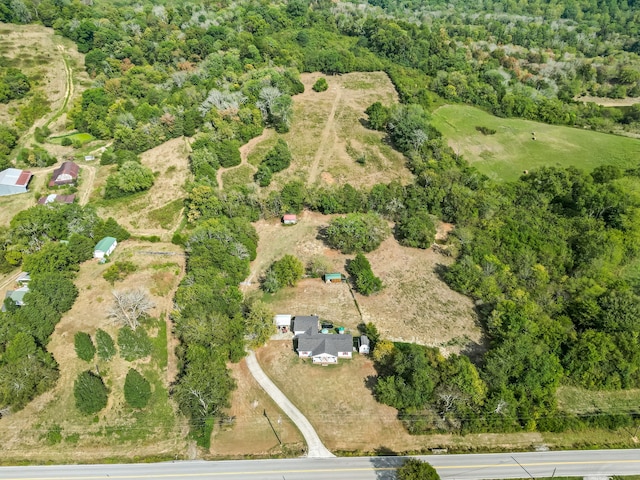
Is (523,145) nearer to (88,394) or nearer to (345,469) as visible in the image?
(345,469)

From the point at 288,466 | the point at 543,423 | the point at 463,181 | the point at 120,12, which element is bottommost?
the point at 288,466

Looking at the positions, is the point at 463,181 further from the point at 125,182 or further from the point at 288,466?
the point at 125,182

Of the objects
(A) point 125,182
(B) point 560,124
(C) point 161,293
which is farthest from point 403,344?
(B) point 560,124

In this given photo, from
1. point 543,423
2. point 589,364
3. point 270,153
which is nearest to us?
point 543,423

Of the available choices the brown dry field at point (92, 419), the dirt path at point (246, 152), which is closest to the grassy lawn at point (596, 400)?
the brown dry field at point (92, 419)

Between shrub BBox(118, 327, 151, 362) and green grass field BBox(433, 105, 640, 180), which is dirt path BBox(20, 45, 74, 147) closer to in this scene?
shrub BBox(118, 327, 151, 362)

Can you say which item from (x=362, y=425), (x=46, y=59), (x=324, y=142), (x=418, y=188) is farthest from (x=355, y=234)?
(x=46, y=59)

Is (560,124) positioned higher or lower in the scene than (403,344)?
higher
